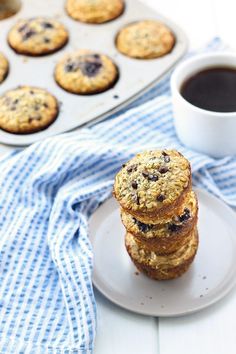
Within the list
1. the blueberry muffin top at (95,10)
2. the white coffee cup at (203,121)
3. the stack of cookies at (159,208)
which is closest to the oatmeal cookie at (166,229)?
the stack of cookies at (159,208)

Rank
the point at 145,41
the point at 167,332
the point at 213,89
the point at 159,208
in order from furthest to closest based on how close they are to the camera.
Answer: the point at 145,41, the point at 213,89, the point at 167,332, the point at 159,208

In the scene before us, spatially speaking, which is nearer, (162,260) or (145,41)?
(162,260)

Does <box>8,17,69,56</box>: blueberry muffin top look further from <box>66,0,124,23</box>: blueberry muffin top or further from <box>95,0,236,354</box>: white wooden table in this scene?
<box>95,0,236,354</box>: white wooden table

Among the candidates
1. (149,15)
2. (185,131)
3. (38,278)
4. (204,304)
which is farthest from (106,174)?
(149,15)

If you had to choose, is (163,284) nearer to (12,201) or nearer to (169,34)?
(12,201)

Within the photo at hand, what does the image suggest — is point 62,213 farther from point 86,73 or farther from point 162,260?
point 86,73

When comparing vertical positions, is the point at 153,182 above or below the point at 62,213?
above

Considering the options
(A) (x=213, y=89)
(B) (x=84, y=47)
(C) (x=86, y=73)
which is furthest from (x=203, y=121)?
(B) (x=84, y=47)

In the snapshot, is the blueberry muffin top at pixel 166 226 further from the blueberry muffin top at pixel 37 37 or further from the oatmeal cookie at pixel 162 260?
the blueberry muffin top at pixel 37 37
